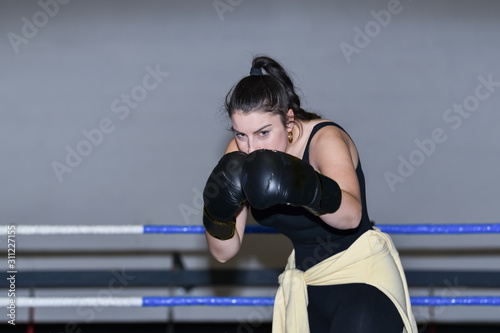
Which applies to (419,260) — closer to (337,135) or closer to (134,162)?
(134,162)

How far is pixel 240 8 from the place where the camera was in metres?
3.77

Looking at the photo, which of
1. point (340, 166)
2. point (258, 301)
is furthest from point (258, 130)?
point (258, 301)

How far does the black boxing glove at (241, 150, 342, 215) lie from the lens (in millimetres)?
1292

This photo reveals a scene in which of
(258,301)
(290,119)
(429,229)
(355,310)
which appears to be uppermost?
(290,119)

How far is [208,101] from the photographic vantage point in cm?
376

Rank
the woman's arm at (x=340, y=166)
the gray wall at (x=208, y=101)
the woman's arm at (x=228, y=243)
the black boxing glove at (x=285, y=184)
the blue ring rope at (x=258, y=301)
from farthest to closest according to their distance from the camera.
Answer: the gray wall at (x=208, y=101), the blue ring rope at (x=258, y=301), the woman's arm at (x=228, y=243), the woman's arm at (x=340, y=166), the black boxing glove at (x=285, y=184)

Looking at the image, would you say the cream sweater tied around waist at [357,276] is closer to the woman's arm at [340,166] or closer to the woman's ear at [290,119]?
the woman's arm at [340,166]

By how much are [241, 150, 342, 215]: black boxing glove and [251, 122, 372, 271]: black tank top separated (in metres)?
0.25

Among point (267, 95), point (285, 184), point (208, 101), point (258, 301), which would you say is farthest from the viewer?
point (208, 101)

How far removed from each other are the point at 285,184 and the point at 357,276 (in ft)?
1.34

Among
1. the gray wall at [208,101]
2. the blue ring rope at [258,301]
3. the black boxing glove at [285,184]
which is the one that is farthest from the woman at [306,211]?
the gray wall at [208,101]

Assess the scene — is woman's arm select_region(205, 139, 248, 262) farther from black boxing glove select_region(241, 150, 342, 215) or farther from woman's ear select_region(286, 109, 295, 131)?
black boxing glove select_region(241, 150, 342, 215)

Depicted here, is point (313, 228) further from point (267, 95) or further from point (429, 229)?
point (429, 229)

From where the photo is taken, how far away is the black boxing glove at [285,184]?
1.29m
